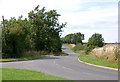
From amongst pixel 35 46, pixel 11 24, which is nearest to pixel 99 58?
pixel 11 24

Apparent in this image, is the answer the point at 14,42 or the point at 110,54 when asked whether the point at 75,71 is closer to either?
the point at 110,54

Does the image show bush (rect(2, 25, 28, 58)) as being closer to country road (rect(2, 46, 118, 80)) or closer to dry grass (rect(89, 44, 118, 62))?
country road (rect(2, 46, 118, 80))

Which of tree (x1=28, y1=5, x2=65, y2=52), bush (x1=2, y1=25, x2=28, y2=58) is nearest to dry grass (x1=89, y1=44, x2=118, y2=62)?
bush (x1=2, y1=25, x2=28, y2=58)

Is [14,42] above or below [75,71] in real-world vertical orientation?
above

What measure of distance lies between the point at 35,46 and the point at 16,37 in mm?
22582

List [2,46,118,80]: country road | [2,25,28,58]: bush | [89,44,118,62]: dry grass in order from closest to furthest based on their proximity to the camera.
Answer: [2,46,118,80]: country road → [89,44,118,62]: dry grass → [2,25,28,58]: bush

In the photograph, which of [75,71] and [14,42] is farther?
[14,42]

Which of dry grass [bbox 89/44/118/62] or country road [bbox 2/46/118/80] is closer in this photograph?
country road [bbox 2/46/118/80]

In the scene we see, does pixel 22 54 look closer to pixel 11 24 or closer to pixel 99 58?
pixel 11 24

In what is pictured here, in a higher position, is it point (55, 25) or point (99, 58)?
point (55, 25)

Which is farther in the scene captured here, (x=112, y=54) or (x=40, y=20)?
(x=40, y=20)

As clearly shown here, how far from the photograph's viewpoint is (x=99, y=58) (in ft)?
92.6

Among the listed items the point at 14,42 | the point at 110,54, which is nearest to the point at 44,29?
the point at 14,42

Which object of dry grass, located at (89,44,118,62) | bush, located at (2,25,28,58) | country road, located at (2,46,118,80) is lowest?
country road, located at (2,46,118,80)
